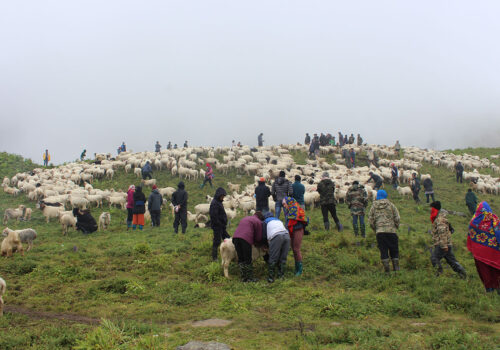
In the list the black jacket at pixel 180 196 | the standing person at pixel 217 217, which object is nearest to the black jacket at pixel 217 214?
the standing person at pixel 217 217

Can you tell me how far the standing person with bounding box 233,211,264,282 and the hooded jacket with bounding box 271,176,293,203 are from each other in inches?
153

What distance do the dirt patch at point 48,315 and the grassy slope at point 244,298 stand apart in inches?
8.5

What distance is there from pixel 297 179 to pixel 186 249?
4522 millimetres

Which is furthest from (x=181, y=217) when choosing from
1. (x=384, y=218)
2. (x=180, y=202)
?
(x=384, y=218)

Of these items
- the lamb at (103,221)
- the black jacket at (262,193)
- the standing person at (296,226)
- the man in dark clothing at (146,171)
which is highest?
the man in dark clothing at (146,171)

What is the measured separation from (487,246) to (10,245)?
42.8 feet

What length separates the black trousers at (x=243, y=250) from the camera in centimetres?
914

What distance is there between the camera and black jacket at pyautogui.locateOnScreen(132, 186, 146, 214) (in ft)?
53.6

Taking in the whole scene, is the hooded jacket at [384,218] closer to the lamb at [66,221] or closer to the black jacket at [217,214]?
the black jacket at [217,214]

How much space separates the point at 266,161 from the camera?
32.7 m

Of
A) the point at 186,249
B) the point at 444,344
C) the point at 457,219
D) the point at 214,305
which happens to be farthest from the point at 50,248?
the point at 457,219

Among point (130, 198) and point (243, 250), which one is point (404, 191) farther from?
point (243, 250)

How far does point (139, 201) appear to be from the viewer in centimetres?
1655

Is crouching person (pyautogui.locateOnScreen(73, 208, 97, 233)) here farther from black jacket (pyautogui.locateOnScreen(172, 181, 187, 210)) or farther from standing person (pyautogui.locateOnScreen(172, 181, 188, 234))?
black jacket (pyautogui.locateOnScreen(172, 181, 187, 210))
